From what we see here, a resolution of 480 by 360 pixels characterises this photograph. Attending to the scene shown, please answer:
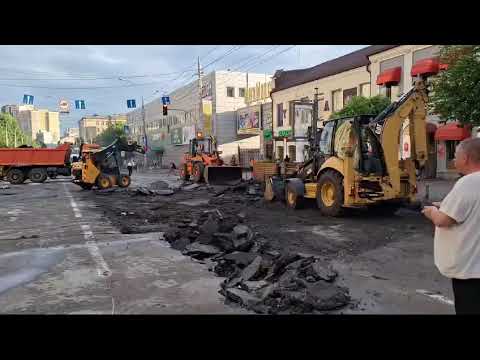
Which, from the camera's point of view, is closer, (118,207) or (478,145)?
(478,145)

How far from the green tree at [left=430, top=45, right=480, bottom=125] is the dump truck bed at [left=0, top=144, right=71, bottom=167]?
24.3 meters

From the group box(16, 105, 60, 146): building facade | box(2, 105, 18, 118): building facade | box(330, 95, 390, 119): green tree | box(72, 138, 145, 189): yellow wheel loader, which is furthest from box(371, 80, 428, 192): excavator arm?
box(16, 105, 60, 146): building facade

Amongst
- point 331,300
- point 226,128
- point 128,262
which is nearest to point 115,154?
point 128,262

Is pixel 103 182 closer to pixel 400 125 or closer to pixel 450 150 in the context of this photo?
pixel 400 125

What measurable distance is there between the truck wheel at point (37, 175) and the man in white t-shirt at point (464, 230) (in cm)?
2779

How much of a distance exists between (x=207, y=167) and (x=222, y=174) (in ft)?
2.94

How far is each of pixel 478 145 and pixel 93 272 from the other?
17.6 feet

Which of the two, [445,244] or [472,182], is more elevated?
[472,182]

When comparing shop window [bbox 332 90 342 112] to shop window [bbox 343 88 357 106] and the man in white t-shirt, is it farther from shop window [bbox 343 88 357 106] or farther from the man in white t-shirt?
the man in white t-shirt

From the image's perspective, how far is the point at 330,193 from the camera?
1062 cm

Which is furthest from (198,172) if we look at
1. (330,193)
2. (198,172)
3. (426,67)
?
(426,67)
